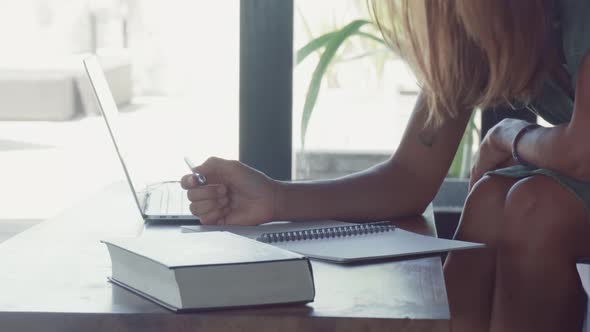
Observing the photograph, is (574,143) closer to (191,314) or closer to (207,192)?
(207,192)

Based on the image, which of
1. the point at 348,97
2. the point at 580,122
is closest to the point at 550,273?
the point at 580,122

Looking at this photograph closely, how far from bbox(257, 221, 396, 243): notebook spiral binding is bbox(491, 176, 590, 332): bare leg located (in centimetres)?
16

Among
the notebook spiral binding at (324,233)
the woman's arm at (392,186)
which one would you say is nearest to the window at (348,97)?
the woman's arm at (392,186)

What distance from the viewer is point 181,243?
830 mm

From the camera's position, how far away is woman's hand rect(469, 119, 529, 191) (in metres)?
1.23

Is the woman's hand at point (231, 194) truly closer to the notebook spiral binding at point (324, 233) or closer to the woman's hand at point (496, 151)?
the notebook spiral binding at point (324, 233)

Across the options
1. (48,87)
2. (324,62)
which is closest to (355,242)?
(324,62)

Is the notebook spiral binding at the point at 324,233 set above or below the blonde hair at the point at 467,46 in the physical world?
below

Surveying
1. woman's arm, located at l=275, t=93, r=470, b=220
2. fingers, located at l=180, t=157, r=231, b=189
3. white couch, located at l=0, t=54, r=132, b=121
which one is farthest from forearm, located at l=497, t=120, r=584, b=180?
A: white couch, located at l=0, t=54, r=132, b=121

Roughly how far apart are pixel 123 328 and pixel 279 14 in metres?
1.23

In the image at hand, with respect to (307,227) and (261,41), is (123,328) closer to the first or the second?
(307,227)

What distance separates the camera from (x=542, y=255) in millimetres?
1069

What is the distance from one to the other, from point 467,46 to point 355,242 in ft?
1.33

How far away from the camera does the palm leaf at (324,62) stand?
1.87 metres
